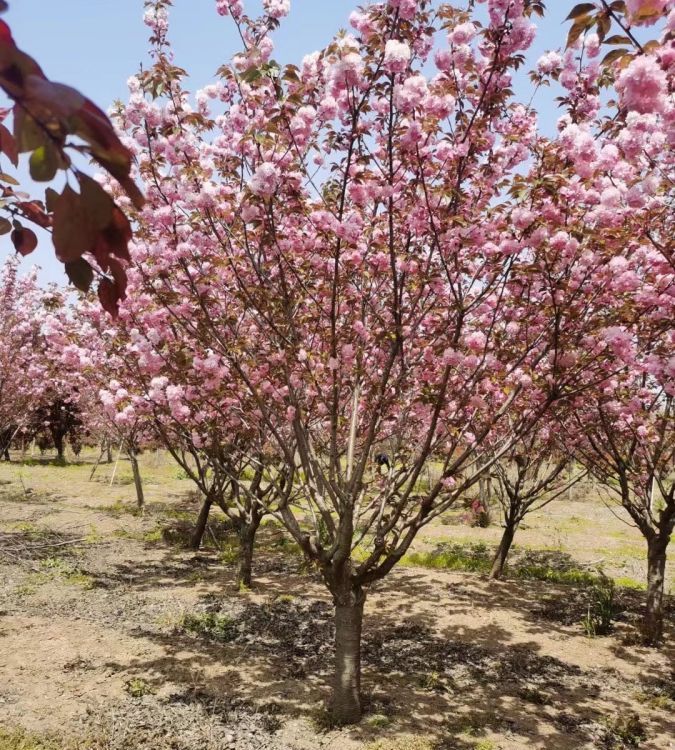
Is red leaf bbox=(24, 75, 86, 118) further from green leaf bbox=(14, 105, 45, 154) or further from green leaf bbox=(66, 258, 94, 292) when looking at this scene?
green leaf bbox=(66, 258, 94, 292)

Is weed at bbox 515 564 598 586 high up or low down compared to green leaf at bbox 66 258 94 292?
down

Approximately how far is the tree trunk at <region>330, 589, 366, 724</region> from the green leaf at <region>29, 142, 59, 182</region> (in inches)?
214

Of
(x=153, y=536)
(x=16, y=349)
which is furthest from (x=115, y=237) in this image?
(x=16, y=349)

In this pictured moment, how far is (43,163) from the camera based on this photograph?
0.86 m

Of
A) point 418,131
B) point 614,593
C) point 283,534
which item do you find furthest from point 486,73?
point 283,534

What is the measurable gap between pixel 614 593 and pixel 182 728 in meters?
9.29

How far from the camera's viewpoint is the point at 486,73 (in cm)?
418

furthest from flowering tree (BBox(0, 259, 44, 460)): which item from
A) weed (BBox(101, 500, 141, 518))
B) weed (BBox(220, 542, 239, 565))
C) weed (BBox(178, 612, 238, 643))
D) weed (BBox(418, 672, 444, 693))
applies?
weed (BBox(418, 672, 444, 693))

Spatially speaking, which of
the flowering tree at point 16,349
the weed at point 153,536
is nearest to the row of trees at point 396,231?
the weed at point 153,536

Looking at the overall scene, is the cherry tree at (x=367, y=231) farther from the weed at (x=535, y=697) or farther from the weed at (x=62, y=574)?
the weed at (x=62, y=574)

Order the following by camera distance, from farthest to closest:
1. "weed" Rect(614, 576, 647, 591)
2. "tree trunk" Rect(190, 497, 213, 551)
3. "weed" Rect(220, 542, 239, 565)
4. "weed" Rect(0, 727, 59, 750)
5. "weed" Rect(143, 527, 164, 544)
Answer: "weed" Rect(143, 527, 164, 544) → "tree trunk" Rect(190, 497, 213, 551) → "weed" Rect(220, 542, 239, 565) → "weed" Rect(614, 576, 647, 591) → "weed" Rect(0, 727, 59, 750)

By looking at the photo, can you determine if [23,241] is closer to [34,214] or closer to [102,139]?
[34,214]

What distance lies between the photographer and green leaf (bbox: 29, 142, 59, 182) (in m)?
0.86

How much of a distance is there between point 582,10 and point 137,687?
741 cm
